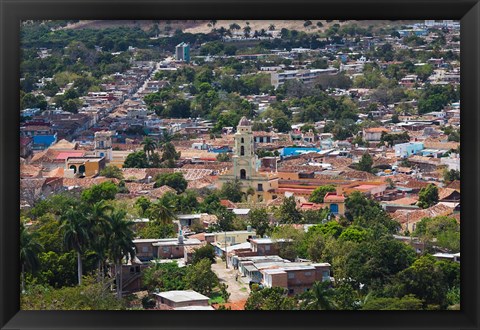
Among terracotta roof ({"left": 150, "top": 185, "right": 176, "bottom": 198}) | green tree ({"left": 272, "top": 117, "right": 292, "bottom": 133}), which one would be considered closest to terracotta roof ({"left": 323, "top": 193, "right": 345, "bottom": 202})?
terracotta roof ({"left": 150, "top": 185, "right": 176, "bottom": 198})

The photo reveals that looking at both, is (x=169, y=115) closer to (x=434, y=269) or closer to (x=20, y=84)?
(x=434, y=269)

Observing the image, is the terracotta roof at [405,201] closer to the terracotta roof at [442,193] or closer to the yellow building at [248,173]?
the terracotta roof at [442,193]

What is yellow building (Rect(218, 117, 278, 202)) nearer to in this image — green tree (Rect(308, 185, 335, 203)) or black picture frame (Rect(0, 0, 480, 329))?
green tree (Rect(308, 185, 335, 203))

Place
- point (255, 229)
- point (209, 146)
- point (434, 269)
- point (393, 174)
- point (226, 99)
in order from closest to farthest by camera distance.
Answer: point (434, 269)
point (255, 229)
point (393, 174)
point (209, 146)
point (226, 99)

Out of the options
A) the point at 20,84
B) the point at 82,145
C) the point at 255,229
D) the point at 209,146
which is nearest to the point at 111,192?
the point at 255,229

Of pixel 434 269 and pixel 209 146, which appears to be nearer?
pixel 434 269

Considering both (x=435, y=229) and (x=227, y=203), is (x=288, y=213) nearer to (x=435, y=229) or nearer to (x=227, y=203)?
(x=227, y=203)
